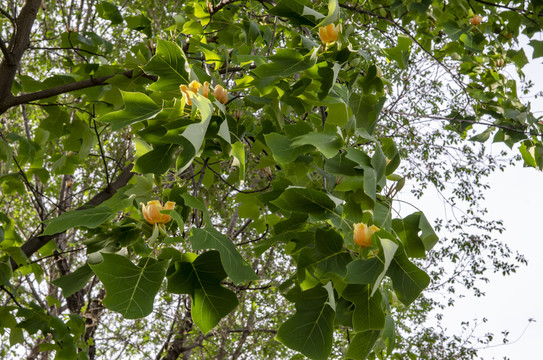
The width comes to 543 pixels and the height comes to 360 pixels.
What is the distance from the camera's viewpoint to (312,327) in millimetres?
868

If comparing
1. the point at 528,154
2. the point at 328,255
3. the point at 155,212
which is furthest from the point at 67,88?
the point at 528,154

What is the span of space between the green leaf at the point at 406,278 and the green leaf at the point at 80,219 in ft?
1.61

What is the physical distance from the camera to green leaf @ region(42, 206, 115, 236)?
862 mm

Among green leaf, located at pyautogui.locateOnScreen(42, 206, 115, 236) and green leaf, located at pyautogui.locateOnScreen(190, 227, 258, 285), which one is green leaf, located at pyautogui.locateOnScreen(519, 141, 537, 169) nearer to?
green leaf, located at pyautogui.locateOnScreen(190, 227, 258, 285)

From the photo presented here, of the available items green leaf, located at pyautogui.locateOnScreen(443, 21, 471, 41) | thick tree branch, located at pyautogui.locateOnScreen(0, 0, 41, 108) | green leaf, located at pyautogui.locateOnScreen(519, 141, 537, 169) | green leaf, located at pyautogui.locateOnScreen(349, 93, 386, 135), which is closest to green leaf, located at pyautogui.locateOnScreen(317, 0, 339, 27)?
green leaf, located at pyautogui.locateOnScreen(349, 93, 386, 135)

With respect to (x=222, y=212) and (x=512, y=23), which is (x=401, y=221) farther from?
(x=222, y=212)

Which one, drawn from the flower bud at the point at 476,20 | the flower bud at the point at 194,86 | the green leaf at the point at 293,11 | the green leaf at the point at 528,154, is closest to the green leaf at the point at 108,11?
the green leaf at the point at 293,11

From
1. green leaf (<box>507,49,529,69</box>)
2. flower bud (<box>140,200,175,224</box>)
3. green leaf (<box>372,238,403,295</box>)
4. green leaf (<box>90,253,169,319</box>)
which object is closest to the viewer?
green leaf (<box>372,238,403,295</box>)

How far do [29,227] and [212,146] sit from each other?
17.4ft

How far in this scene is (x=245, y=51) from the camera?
1.56m

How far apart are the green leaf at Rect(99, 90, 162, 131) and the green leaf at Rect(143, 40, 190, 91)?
64 mm

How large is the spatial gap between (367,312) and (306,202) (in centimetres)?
21

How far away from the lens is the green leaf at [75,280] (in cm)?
99

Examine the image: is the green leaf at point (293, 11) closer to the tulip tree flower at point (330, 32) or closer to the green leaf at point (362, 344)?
the tulip tree flower at point (330, 32)
